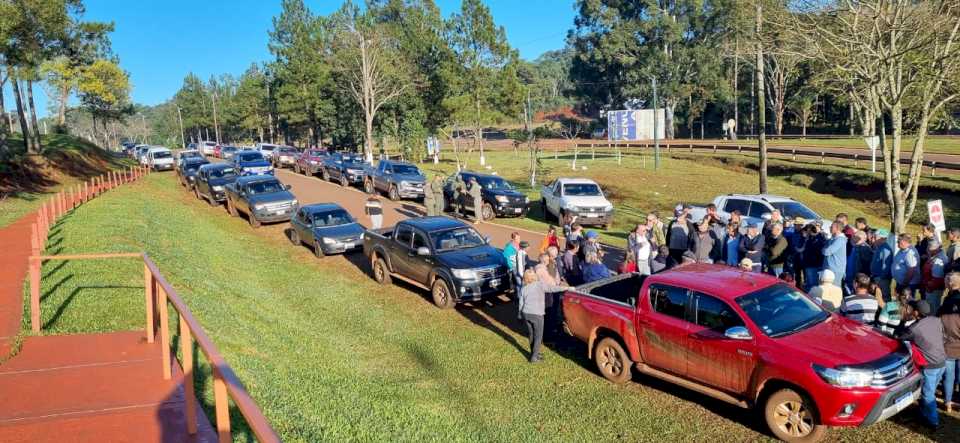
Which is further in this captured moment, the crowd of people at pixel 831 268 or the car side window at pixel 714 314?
the car side window at pixel 714 314

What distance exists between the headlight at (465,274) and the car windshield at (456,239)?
1.05 meters

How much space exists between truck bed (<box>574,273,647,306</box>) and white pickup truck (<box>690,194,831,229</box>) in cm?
777

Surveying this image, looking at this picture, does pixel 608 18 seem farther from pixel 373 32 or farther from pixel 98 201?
pixel 98 201

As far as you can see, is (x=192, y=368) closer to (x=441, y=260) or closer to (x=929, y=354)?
(x=929, y=354)

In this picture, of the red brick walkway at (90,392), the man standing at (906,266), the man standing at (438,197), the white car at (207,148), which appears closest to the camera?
the red brick walkway at (90,392)

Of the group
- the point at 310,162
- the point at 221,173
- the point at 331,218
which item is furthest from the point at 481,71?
the point at 331,218

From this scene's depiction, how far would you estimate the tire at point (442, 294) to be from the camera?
1287cm

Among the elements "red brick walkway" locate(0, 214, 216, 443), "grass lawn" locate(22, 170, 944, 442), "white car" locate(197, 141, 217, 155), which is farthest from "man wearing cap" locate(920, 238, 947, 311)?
"white car" locate(197, 141, 217, 155)

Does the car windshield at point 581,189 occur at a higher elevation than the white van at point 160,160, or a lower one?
lower

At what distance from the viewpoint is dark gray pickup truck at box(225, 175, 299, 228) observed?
22.1 m

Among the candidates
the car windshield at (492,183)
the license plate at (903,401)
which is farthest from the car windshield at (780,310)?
the car windshield at (492,183)

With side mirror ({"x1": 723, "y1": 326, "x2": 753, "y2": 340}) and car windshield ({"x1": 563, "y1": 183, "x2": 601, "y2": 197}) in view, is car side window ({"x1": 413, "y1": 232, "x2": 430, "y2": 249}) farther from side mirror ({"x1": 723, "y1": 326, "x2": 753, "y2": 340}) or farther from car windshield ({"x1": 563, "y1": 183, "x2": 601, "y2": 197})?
car windshield ({"x1": 563, "y1": 183, "x2": 601, "y2": 197})

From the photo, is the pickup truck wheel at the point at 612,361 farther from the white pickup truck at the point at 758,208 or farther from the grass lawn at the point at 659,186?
the grass lawn at the point at 659,186

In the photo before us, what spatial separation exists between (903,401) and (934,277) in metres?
3.76
